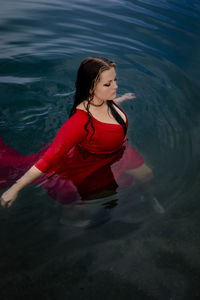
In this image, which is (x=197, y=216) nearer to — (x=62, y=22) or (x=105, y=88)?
(x=105, y=88)

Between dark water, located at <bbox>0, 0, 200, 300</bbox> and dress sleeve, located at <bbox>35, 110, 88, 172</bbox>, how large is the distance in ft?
2.20

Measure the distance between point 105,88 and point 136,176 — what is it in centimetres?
118

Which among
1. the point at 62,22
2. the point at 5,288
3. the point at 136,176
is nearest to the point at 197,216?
the point at 136,176

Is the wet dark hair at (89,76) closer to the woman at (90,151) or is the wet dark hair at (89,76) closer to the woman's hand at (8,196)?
the woman at (90,151)

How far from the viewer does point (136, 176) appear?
307cm

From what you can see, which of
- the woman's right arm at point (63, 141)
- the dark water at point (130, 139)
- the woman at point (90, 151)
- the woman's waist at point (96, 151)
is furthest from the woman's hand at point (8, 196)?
the woman's waist at point (96, 151)

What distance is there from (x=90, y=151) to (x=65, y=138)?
1.73 ft

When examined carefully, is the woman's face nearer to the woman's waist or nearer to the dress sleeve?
the dress sleeve

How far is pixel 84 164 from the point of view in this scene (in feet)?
9.39

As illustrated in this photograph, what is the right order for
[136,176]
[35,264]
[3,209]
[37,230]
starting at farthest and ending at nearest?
[136,176] < [3,209] < [37,230] < [35,264]

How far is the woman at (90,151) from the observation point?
88.8 inches

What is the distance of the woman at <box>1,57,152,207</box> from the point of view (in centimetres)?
226

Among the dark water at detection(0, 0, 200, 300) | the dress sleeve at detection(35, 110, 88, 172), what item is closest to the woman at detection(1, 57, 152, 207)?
the dress sleeve at detection(35, 110, 88, 172)

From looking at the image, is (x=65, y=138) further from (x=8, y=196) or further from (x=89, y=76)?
(x=8, y=196)
